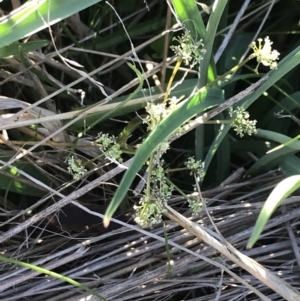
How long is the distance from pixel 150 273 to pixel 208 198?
0.50ft

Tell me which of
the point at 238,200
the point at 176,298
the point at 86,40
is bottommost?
the point at 176,298

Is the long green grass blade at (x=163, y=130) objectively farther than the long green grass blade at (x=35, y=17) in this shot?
No

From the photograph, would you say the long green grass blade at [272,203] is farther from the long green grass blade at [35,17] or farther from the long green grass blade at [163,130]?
the long green grass blade at [35,17]

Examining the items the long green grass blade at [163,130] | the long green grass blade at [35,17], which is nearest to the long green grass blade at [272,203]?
the long green grass blade at [163,130]

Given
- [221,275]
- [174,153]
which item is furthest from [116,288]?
[174,153]

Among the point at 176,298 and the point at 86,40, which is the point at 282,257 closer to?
the point at 176,298

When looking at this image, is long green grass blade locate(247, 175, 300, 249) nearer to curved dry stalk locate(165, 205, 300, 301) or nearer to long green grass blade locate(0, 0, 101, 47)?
curved dry stalk locate(165, 205, 300, 301)

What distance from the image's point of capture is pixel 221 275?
2.39 ft

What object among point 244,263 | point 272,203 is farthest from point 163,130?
point 244,263

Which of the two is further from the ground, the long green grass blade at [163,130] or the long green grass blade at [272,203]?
the long green grass blade at [163,130]

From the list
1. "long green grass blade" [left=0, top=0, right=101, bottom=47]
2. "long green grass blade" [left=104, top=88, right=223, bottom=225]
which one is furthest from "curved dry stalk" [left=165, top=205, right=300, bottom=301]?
"long green grass blade" [left=0, top=0, right=101, bottom=47]

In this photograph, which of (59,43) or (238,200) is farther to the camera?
(59,43)

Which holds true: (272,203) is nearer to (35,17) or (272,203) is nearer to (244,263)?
(244,263)

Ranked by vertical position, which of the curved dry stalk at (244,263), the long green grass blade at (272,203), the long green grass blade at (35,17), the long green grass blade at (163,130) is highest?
the long green grass blade at (35,17)
